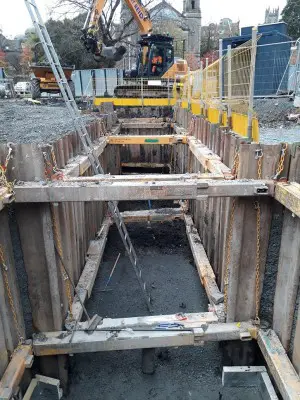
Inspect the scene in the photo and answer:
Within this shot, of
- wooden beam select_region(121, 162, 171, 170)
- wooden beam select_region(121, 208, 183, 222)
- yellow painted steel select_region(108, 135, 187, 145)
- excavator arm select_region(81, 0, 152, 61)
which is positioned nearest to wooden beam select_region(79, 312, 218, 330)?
wooden beam select_region(121, 208, 183, 222)

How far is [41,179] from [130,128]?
35.1 feet

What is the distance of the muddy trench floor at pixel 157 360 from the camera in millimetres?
4707

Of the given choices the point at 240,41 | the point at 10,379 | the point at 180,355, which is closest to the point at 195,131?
the point at 180,355

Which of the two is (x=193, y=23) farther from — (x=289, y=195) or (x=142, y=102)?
(x=289, y=195)

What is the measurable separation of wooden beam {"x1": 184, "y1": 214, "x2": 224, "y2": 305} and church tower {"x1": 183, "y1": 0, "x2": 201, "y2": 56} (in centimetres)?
4712

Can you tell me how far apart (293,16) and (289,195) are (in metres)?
43.5

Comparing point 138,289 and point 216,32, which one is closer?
point 138,289

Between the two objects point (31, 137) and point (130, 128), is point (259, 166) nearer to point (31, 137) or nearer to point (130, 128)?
point (31, 137)

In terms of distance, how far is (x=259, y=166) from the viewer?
13.2 feet

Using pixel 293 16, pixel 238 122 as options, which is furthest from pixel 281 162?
pixel 293 16

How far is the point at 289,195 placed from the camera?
3475 mm

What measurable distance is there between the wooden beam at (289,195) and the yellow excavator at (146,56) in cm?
1520

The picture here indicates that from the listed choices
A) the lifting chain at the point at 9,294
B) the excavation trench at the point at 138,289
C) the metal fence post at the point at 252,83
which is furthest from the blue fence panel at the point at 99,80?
the lifting chain at the point at 9,294

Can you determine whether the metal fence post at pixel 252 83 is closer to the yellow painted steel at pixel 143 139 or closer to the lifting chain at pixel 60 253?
the lifting chain at pixel 60 253
